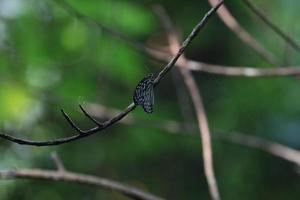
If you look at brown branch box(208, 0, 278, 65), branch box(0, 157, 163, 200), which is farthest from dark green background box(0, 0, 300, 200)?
branch box(0, 157, 163, 200)

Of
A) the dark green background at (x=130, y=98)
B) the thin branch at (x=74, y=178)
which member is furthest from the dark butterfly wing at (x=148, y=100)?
the dark green background at (x=130, y=98)

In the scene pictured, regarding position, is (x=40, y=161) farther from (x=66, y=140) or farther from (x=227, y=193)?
(x=66, y=140)

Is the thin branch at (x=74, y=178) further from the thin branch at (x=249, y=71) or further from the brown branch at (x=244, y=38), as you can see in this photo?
the brown branch at (x=244, y=38)

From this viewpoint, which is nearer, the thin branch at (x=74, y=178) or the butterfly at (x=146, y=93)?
the butterfly at (x=146, y=93)

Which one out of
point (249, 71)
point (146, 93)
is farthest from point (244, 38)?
point (146, 93)

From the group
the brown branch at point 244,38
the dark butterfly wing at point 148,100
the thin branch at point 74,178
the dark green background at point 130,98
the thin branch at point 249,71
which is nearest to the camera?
the dark butterfly wing at point 148,100

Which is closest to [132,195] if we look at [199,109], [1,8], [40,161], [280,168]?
[199,109]
